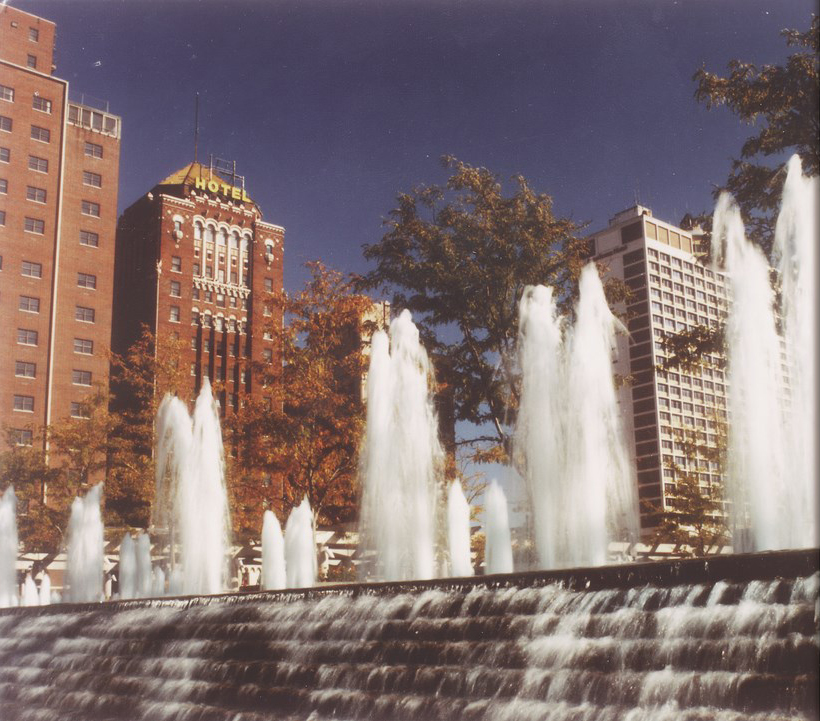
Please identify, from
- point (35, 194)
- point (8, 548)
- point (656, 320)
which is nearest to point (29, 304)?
point (35, 194)

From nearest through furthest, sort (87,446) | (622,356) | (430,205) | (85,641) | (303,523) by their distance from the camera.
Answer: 1. (85,641)
2. (303,523)
3. (430,205)
4. (87,446)
5. (622,356)

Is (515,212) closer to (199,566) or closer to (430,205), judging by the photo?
(430,205)

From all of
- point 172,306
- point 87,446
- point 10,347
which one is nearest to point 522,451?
point 87,446

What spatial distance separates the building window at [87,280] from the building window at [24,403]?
28.6ft

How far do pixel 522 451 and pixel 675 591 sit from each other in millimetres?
14050

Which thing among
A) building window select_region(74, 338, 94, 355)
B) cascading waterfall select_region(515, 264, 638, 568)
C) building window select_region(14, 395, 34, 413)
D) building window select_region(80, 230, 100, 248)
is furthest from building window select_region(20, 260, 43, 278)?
cascading waterfall select_region(515, 264, 638, 568)

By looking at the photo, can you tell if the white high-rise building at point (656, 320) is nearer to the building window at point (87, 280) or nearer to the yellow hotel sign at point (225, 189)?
the yellow hotel sign at point (225, 189)

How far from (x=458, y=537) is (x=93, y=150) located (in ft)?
171

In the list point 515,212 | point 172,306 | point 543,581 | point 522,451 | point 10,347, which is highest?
point 172,306

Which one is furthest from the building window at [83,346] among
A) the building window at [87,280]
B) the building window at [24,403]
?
the building window at [24,403]

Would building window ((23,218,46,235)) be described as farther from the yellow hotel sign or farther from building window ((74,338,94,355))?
the yellow hotel sign

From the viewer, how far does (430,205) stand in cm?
2498

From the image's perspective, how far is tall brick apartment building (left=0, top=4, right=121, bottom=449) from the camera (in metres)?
55.5

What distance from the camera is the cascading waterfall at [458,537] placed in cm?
1861
